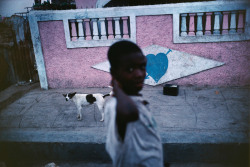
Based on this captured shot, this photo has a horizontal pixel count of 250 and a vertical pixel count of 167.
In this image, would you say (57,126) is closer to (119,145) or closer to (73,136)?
(73,136)

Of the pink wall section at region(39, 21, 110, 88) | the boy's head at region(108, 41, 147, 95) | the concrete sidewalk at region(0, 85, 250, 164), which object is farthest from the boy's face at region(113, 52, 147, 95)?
the pink wall section at region(39, 21, 110, 88)

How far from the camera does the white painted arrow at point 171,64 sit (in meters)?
5.73

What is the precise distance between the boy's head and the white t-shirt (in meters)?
0.11

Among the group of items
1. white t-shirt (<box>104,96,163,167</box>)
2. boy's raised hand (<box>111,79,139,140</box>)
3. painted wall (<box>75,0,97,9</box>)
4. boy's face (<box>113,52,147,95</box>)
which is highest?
painted wall (<box>75,0,97,9</box>)

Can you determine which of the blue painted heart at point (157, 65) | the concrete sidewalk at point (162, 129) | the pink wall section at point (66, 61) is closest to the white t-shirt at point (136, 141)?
the concrete sidewalk at point (162, 129)

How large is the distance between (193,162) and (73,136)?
83.5 inches

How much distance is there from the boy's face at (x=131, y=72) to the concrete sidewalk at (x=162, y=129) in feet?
7.22

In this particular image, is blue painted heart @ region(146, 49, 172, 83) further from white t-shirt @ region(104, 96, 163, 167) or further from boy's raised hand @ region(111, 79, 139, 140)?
boy's raised hand @ region(111, 79, 139, 140)

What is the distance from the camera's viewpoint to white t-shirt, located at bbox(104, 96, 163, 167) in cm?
132

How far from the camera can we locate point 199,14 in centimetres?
544

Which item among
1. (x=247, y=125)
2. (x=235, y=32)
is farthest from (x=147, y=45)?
(x=247, y=125)

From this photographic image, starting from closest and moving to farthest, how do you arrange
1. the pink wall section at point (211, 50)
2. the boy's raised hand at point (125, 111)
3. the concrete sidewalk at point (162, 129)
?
the boy's raised hand at point (125, 111)
the concrete sidewalk at point (162, 129)
the pink wall section at point (211, 50)

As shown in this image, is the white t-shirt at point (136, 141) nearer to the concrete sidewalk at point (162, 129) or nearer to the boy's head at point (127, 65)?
the boy's head at point (127, 65)

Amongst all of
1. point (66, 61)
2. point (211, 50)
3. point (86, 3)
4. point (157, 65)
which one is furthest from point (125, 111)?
point (86, 3)
